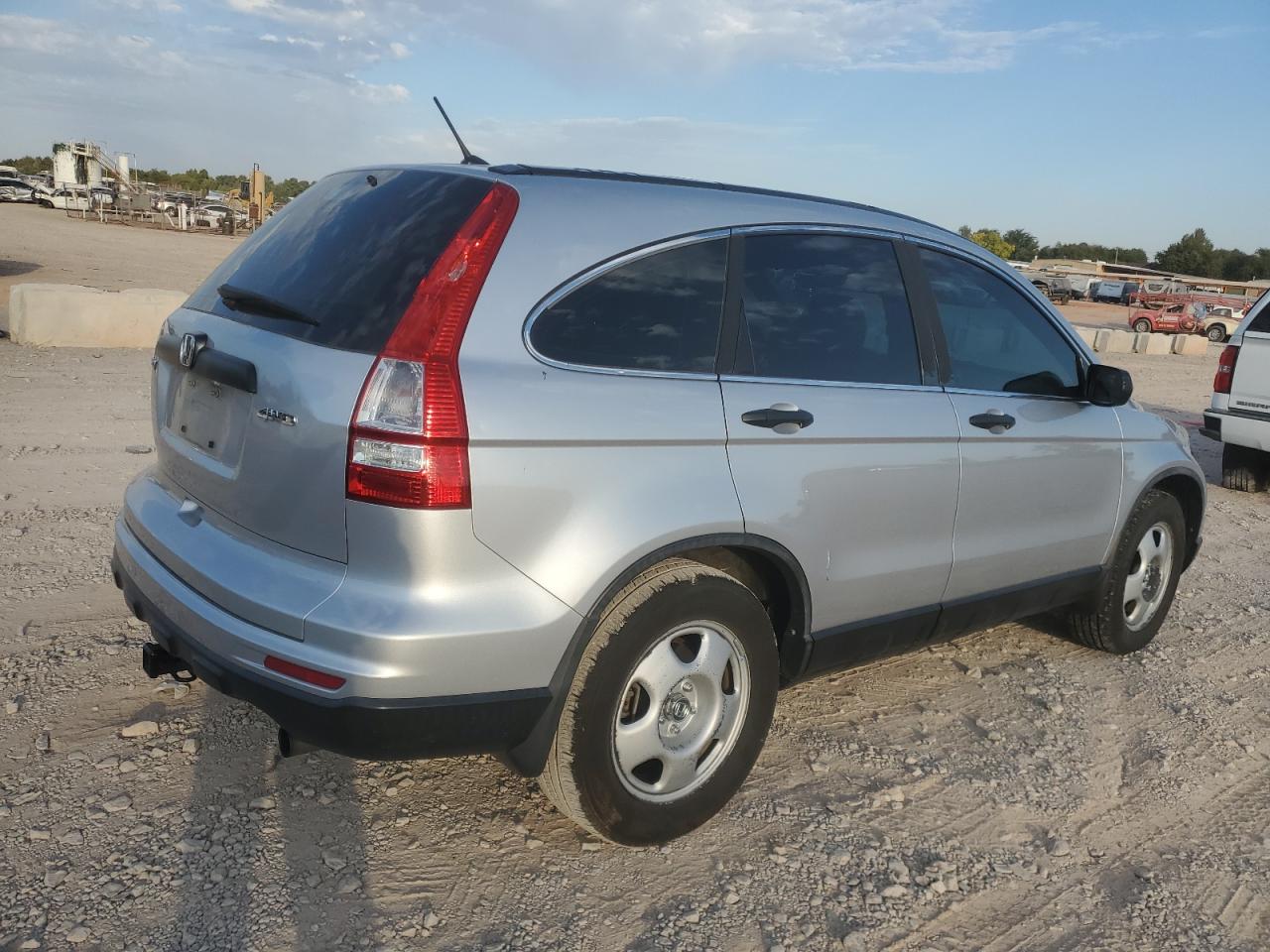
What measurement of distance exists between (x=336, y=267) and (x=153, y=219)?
52.4 meters

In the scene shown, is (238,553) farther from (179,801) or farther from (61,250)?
(61,250)

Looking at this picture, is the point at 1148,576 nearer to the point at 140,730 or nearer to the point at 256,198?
the point at 140,730

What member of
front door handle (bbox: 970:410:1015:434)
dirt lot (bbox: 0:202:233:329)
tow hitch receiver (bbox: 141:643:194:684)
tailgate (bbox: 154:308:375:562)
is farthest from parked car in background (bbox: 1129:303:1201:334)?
tow hitch receiver (bbox: 141:643:194:684)

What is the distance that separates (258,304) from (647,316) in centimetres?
104

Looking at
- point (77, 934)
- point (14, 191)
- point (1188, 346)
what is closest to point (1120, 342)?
point (1188, 346)

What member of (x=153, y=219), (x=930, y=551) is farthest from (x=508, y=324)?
(x=153, y=219)

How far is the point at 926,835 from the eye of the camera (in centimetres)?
321

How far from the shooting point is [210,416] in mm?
2875

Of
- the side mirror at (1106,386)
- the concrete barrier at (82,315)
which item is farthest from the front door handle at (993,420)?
the concrete barrier at (82,315)

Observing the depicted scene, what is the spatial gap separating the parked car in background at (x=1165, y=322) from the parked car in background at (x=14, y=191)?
5090 centimetres

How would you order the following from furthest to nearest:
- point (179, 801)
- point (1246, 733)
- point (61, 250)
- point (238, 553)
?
point (61, 250) < point (1246, 733) < point (179, 801) < point (238, 553)

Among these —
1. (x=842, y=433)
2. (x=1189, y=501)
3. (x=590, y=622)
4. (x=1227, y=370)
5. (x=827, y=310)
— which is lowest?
(x=590, y=622)

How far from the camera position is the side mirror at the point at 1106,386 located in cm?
413

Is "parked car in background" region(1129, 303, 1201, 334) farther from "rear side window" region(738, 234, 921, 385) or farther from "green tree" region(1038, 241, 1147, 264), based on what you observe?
"green tree" region(1038, 241, 1147, 264)
